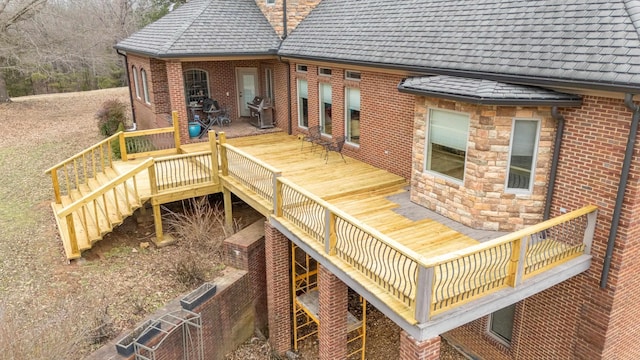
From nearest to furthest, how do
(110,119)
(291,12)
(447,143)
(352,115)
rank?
(447,143) → (352,115) → (291,12) → (110,119)

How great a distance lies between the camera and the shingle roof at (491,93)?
697 centimetres

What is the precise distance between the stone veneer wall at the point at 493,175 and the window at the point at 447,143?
21 cm

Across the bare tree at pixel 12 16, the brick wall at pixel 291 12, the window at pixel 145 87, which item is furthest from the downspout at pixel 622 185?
the bare tree at pixel 12 16

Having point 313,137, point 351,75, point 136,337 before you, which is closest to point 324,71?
point 351,75

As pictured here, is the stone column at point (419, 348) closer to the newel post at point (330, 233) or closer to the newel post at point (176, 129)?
the newel post at point (330, 233)

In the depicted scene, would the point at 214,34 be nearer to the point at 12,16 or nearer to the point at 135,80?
the point at 135,80

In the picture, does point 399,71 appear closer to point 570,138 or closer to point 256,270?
point 570,138

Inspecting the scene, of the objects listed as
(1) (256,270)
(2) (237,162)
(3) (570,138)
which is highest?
(3) (570,138)

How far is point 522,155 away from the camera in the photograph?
7.66 m

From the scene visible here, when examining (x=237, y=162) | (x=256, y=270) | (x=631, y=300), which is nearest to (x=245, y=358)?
(x=256, y=270)

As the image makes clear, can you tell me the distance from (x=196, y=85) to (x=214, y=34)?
7.78 feet

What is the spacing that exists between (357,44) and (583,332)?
796cm

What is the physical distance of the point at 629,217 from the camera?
21.3ft

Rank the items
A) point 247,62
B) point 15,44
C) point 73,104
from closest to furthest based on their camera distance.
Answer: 1. point 247,62
2. point 15,44
3. point 73,104
